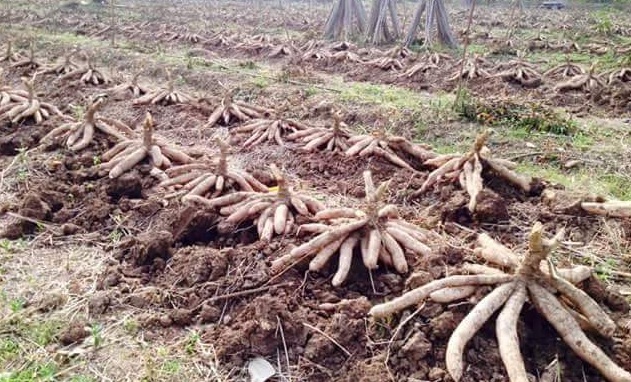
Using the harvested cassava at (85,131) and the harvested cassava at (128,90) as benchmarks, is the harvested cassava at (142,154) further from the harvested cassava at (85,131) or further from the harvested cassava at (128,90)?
the harvested cassava at (128,90)

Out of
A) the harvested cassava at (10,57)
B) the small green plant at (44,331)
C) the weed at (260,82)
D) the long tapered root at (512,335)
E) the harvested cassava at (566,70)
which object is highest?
the long tapered root at (512,335)

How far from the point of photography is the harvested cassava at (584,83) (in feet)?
26.6

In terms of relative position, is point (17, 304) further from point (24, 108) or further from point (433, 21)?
point (433, 21)

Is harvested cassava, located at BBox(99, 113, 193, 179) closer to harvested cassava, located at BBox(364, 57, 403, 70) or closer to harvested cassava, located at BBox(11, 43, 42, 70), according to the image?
harvested cassava, located at BBox(11, 43, 42, 70)

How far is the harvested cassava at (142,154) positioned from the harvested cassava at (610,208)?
3587 mm

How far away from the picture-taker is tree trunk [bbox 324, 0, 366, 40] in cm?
1436

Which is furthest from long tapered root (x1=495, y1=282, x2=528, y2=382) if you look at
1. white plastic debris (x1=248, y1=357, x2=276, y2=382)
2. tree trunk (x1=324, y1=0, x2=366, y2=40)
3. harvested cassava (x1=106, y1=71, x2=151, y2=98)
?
tree trunk (x1=324, y1=0, x2=366, y2=40)

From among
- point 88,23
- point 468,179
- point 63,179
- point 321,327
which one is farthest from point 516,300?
point 88,23

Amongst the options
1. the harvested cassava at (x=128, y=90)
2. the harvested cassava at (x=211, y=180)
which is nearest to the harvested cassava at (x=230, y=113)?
the harvested cassava at (x=128, y=90)

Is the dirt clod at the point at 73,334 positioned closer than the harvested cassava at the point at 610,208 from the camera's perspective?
Yes

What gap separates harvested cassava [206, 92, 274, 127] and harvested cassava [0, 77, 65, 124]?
1.90 m

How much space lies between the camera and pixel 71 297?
3102mm

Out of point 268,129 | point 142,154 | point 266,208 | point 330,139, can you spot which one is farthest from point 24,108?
point 266,208

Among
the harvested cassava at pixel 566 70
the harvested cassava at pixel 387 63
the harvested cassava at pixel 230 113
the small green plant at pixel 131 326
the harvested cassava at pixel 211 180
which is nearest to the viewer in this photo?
the small green plant at pixel 131 326
